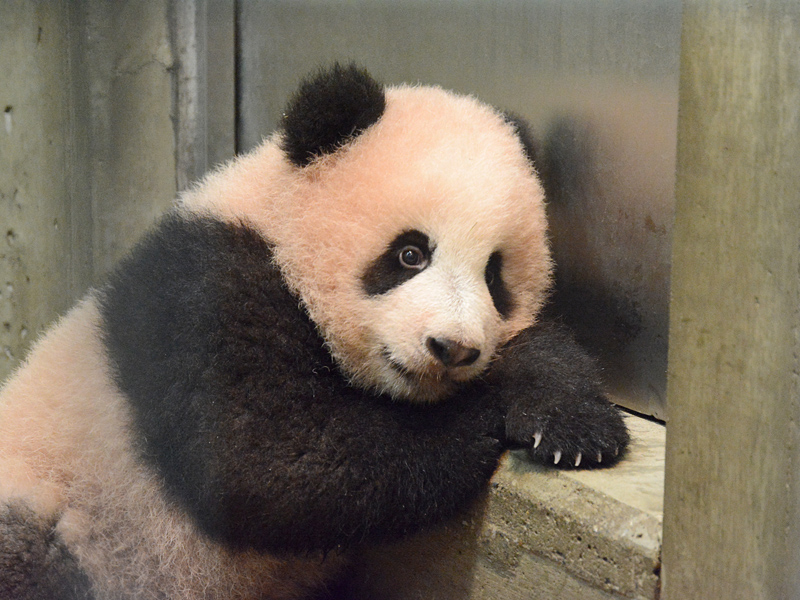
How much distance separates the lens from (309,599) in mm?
2293

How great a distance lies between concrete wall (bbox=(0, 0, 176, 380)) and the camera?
7.71 ft

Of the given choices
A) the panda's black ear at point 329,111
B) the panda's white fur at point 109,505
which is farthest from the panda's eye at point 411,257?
the panda's white fur at point 109,505

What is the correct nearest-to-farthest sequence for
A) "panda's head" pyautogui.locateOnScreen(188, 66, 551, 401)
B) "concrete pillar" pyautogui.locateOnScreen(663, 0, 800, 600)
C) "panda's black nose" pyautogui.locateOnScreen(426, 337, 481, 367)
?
"concrete pillar" pyautogui.locateOnScreen(663, 0, 800, 600), "panda's black nose" pyautogui.locateOnScreen(426, 337, 481, 367), "panda's head" pyautogui.locateOnScreen(188, 66, 551, 401)

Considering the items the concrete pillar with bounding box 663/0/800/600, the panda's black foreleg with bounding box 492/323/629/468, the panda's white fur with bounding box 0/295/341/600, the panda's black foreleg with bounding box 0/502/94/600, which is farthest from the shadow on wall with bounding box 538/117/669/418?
the panda's black foreleg with bounding box 0/502/94/600

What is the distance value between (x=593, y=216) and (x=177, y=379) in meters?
1.39

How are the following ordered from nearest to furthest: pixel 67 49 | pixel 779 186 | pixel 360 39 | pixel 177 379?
pixel 779 186 → pixel 177 379 → pixel 67 49 → pixel 360 39

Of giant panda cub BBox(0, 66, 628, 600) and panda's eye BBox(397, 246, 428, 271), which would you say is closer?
giant panda cub BBox(0, 66, 628, 600)

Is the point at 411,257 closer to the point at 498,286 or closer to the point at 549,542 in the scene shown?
the point at 498,286

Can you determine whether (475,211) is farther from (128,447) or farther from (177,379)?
(128,447)

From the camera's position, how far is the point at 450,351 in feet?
6.00

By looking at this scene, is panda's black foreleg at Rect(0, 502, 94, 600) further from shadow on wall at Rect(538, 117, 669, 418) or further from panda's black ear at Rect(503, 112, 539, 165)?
panda's black ear at Rect(503, 112, 539, 165)

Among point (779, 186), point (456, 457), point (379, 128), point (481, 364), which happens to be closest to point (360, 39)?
point (379, 128)

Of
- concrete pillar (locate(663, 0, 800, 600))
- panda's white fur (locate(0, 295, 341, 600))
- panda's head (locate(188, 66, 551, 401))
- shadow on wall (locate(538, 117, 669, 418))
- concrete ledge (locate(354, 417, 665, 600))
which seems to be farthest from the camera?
shadow on wall (locate(538, 117, 669, 418))

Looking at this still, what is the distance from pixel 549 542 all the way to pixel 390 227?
0.87 metres
